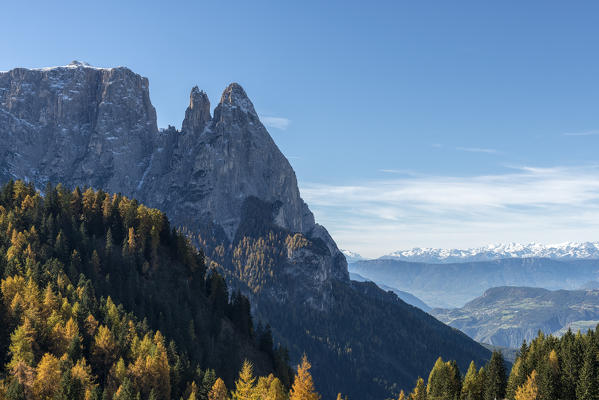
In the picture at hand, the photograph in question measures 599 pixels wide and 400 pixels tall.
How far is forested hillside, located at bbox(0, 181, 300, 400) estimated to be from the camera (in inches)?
3952

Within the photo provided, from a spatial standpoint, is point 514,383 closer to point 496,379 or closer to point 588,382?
point 496,379

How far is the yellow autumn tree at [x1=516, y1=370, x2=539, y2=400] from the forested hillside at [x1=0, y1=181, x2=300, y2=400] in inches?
1873

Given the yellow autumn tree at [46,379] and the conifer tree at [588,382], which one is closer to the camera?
the yellow autumn tree at [46,379]

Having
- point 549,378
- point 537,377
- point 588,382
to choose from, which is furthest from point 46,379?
point 588,382

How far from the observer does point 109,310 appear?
403ft

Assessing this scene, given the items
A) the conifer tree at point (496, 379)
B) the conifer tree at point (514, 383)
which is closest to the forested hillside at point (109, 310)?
the conifer tree at point (496, 379)

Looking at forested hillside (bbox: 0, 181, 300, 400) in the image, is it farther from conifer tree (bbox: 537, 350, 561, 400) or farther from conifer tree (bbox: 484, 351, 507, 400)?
conifer tree (bbox: 537, 350, 561, 400)

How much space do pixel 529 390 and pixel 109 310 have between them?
91.0m

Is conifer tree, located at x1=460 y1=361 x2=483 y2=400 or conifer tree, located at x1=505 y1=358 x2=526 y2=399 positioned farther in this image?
conifer tree, located at x1=460 y1=361 x2=483 y2=400

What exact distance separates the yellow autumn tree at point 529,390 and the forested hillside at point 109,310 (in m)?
47.6

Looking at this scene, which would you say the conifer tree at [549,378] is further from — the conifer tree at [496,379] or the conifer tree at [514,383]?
→ the conifer tree at [496,379]

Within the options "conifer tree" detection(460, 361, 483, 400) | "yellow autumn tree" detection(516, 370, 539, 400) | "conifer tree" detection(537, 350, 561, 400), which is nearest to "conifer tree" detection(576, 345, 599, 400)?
"conifer tree" detection(537, 350, 561, 400)

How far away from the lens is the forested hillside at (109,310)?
100 metres

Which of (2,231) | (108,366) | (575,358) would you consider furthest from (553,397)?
(2,231)
